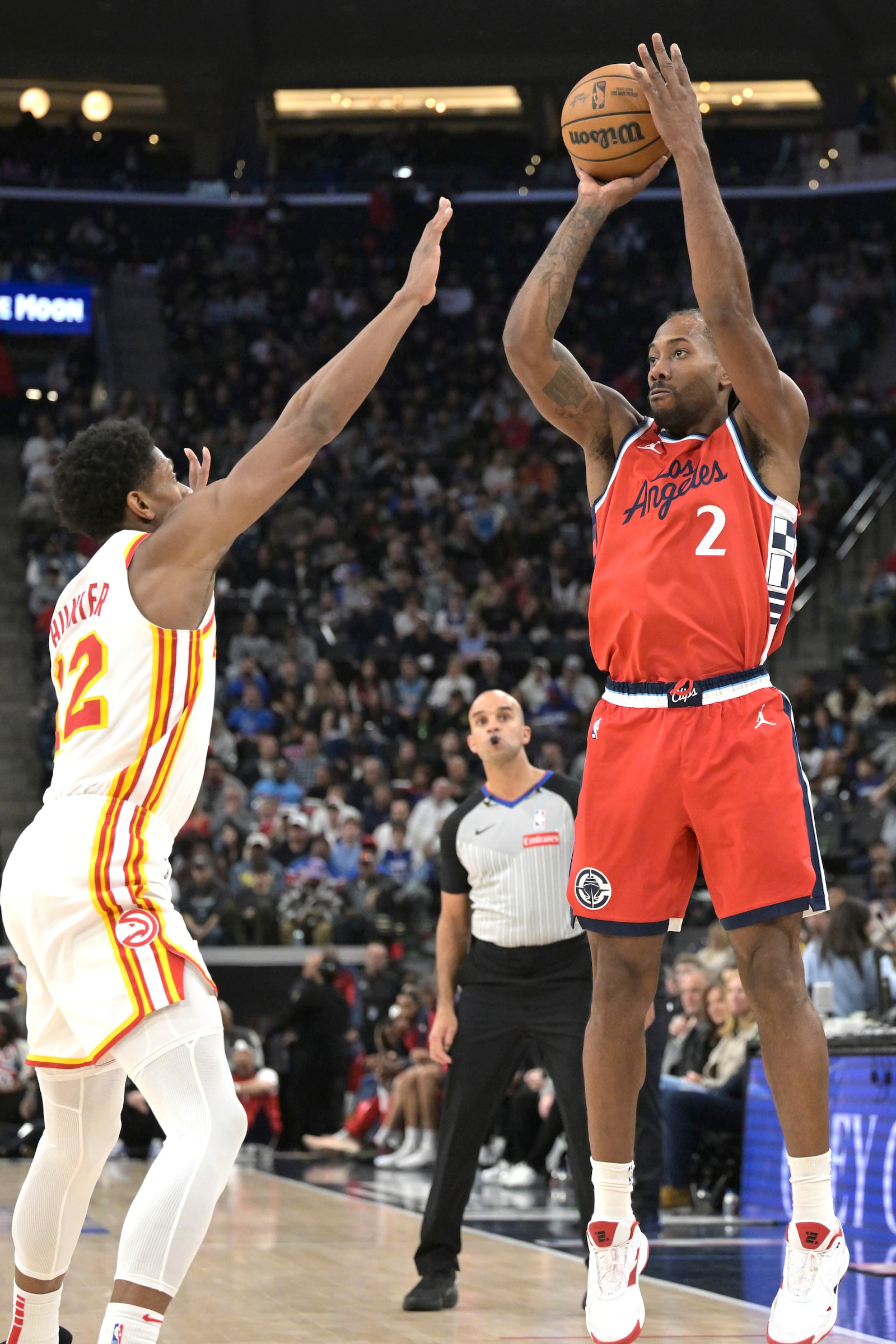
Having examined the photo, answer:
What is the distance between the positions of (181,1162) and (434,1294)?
3146 millimetres

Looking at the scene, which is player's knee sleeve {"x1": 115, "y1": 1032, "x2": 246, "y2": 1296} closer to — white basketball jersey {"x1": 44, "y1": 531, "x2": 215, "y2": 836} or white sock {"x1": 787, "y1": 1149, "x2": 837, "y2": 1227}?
white basketball jersey {"x1": 44, "y1": 531, "x2": 215, "y2": 836}

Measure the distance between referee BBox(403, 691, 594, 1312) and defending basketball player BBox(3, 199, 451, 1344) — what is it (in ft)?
9.05

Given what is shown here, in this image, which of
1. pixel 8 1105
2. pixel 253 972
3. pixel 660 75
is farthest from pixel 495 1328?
pixel 253 972

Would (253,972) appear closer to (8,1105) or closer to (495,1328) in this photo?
(8,1105)

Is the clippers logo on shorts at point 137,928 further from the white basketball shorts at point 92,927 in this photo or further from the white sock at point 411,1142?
the white sock at point 411,1142

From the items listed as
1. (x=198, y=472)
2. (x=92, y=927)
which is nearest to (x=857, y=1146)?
(x=198, y=472)

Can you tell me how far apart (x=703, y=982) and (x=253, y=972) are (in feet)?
15.9

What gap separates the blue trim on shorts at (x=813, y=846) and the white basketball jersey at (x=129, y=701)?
4.74 ft

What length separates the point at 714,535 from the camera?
14.5 ft

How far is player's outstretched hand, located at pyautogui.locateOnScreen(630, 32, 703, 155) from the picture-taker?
4309 millimetres

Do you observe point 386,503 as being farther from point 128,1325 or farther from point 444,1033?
point 128,1325

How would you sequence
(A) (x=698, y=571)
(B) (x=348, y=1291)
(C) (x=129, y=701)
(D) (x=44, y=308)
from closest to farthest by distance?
(C) (x=129, y=701) → (A) (x=698, y=571) → (B) (x=348, y=1291) → (D) (x=44, y=308)

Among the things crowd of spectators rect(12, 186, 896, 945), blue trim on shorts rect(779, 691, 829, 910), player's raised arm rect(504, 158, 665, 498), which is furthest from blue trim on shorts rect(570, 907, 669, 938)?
crowd of spectators rect(12, 186, 896, 945)

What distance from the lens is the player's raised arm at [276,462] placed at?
383 cm
